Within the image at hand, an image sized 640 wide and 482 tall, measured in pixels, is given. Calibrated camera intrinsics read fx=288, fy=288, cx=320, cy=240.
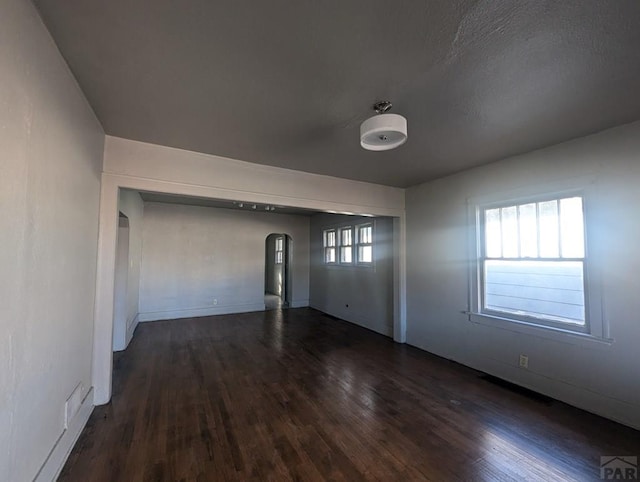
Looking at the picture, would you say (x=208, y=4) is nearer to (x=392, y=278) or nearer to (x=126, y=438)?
(x=126, y=438)

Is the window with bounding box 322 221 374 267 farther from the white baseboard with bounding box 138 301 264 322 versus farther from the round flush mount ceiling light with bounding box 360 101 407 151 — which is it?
the round flush mount ceiling light with bounding box 360 101 407 151

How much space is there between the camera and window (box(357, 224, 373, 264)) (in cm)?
580

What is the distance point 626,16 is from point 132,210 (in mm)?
5564

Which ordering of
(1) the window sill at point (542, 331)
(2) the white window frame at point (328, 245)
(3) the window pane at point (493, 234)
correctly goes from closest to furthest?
(1) the window sill at point (542, 331)
(3) the window pane at point (493, 234)
(2) the white window frame at point (328, 245)

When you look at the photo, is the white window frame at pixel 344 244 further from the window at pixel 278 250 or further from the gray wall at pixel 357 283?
the window at pixel 278 250

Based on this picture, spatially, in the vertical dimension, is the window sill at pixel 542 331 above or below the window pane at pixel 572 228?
below

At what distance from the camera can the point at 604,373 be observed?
102 inches

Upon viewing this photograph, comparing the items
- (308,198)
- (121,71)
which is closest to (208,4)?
(121,71)

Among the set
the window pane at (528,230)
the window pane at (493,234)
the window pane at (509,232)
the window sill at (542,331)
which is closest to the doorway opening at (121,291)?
the window sill at (542,331)

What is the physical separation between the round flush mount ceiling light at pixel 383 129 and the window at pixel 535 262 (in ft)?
6.91

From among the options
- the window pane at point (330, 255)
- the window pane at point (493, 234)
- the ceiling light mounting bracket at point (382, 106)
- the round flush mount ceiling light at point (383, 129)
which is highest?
the ceiling light mounting bracket at point (382, 106)

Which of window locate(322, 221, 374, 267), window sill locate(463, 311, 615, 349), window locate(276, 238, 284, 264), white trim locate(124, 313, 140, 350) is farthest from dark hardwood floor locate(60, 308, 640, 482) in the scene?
window locate(276, 238, 284, 264)

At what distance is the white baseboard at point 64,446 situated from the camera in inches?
66.7

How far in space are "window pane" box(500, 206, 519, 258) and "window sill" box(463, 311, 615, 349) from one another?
2.52ft
